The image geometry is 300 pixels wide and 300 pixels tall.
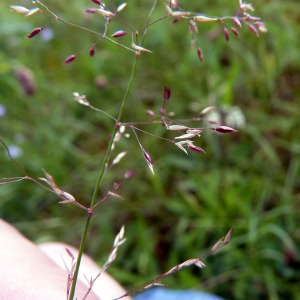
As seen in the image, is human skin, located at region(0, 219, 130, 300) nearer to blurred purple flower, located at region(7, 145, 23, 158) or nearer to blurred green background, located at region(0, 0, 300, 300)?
blurred green background, located at region(0, 0, 300, 300)

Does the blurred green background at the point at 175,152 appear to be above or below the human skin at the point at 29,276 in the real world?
below

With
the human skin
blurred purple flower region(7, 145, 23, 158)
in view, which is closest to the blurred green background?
blurred purple flower region(7, 145, 23, 158)

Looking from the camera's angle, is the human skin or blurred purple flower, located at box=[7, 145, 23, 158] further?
blurred purple flower, located at box=[7, 145, 23, 158]

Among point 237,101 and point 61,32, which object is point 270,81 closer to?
point 237,101

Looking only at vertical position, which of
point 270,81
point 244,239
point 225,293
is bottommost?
point 225,293

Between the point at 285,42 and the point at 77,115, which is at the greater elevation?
the point at 285,42

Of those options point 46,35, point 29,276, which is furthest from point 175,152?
point 29,276

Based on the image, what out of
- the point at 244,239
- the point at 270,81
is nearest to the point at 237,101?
the point at 270,81

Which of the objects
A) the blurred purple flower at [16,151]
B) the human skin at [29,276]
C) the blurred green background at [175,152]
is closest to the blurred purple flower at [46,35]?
the blurred green background at [175,152]

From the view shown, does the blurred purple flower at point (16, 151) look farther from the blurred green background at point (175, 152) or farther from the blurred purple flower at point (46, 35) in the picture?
the blurred purple flower at point (46, 35)
